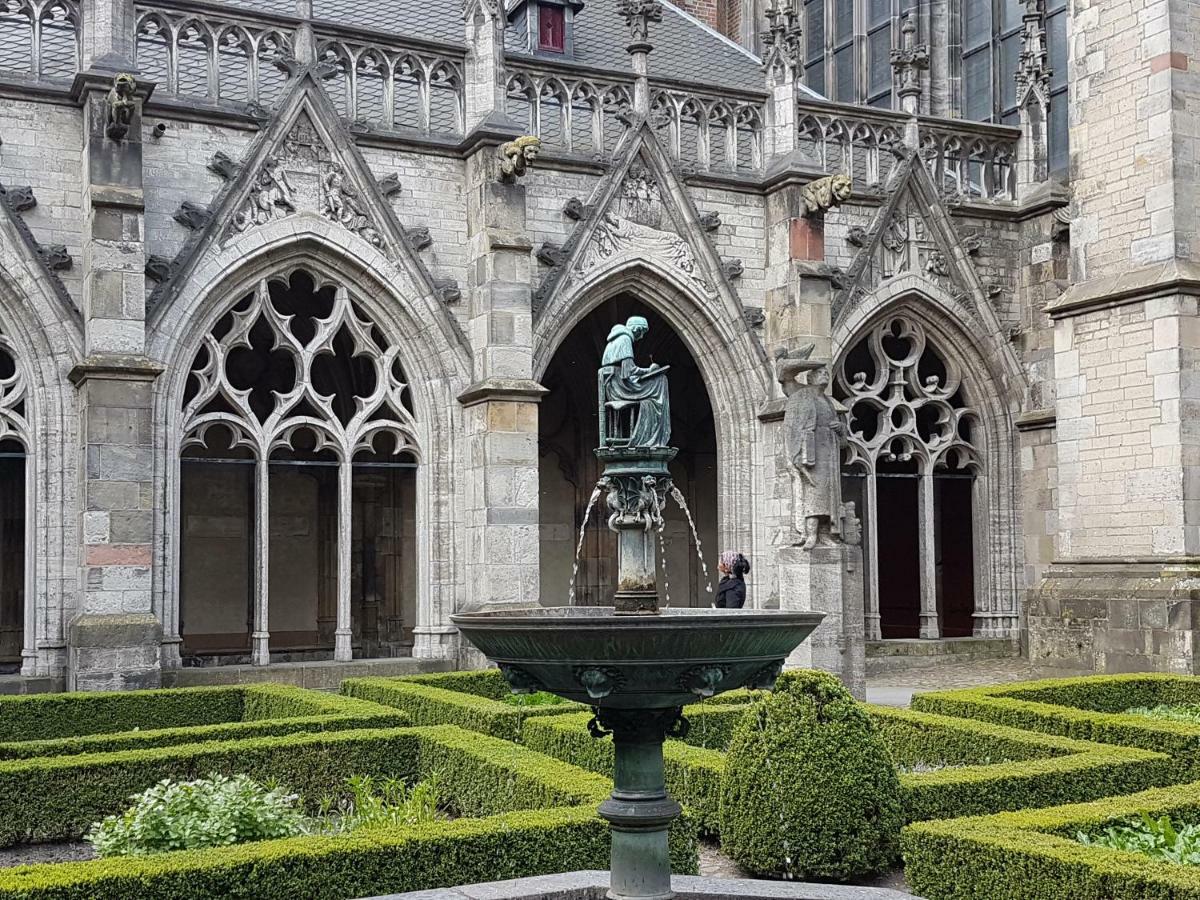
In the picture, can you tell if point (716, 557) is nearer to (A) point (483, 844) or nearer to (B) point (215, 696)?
(B) point (215, 696)

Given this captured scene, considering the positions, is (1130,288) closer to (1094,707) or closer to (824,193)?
(824,193)

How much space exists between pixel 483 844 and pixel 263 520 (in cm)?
748

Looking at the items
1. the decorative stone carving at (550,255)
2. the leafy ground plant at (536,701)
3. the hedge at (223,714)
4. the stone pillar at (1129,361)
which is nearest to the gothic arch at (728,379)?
the decorative stone carving at (550,255)

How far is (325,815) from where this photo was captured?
25.0ft

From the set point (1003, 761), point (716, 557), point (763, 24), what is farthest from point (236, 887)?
point (763, 24)

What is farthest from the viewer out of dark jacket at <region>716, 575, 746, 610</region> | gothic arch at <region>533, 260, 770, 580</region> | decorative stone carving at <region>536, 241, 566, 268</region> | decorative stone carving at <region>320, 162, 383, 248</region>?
gothic arch at <region>533, 260, 770, 580</region>

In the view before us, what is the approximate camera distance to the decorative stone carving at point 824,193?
46.0ft

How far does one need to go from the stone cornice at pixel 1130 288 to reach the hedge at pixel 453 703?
654 centimetres

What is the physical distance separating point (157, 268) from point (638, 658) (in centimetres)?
909

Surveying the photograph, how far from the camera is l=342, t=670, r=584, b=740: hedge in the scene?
28.4 ft

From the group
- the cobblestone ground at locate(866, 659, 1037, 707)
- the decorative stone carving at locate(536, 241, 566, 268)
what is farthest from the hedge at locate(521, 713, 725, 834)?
the decorative stone carving at locate(536, 241, 566, 268)

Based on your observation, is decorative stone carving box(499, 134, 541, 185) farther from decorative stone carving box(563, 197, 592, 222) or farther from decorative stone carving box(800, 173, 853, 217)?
decorative stone carving box(800, 173, 853, 217)

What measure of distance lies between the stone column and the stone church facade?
28 millimetres

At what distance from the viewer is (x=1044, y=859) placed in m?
5.28
